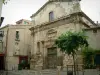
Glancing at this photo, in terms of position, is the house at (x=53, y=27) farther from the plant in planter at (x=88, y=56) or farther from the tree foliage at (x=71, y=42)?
the tree foliage at (x=71, y=42)

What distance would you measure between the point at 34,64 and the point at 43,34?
549 cm

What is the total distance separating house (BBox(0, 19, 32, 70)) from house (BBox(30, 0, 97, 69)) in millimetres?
3689

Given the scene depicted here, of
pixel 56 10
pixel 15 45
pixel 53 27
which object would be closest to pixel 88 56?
pixel 53 27

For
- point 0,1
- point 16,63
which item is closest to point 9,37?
point 16,63

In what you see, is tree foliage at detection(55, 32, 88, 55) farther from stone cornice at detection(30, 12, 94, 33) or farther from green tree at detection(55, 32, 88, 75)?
stone cornice at detection(30, 12, 94, 33)

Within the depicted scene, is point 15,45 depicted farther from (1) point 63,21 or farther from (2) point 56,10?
(1) point 63,21

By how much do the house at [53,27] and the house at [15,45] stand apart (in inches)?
145

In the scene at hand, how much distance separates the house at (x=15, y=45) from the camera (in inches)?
1217

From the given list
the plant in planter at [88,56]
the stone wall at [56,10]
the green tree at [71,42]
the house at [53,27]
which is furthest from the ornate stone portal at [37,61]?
the green tree at [71,42]

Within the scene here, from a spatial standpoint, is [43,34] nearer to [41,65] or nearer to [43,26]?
[43,26]

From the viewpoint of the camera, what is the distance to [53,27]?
2627cm

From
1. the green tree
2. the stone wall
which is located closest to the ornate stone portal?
the stone wall

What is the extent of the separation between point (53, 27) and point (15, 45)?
968 centimetres

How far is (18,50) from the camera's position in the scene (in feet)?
104
